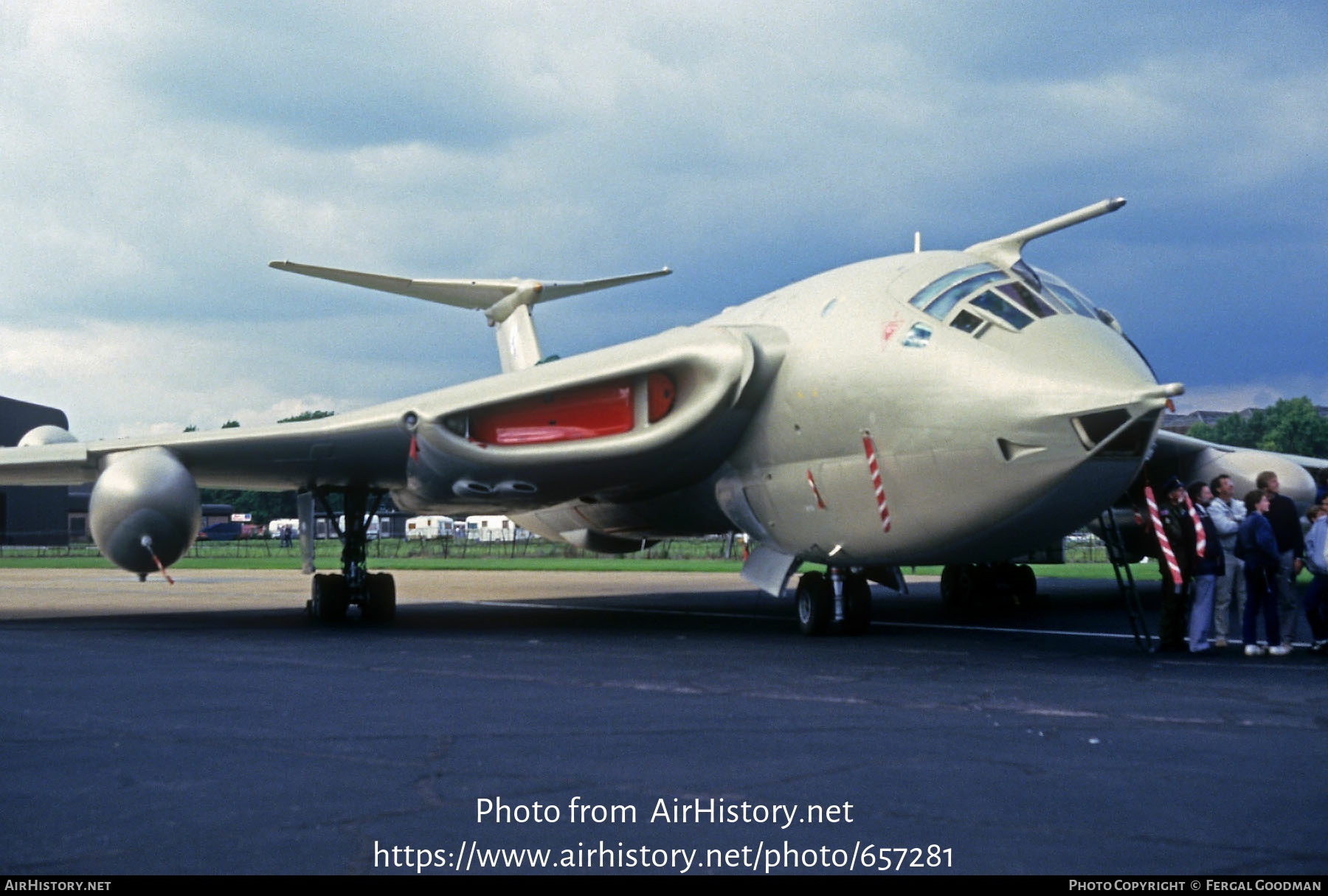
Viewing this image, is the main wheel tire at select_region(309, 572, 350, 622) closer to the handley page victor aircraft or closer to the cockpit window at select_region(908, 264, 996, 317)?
the handley page victor aircraft

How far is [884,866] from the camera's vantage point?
13.5 feet

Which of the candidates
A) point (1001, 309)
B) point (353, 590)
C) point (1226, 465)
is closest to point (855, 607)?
point (1001, 309)

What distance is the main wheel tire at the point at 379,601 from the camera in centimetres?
1739

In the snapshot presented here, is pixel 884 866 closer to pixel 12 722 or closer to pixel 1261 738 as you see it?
pixel 1261 738

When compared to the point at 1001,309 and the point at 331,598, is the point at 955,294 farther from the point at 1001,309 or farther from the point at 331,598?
the point at 331,598

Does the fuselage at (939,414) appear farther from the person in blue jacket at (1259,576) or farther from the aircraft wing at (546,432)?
the person in blue jacket at (1259,576)

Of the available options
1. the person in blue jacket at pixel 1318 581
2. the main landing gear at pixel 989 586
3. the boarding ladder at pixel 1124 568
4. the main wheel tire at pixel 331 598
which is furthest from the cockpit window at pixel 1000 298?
the main wheel tire at pixel 331 598

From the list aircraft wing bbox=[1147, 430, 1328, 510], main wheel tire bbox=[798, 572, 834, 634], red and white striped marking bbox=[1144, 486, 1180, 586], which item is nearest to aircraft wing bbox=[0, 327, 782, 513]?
main wheel tire bbox=[798, 572, 834, 634]

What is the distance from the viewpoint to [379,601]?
17.5m

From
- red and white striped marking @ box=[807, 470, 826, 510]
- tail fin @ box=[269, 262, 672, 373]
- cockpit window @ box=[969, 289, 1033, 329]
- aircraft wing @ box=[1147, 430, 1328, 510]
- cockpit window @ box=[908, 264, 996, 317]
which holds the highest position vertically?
tail fin @ box=[269, 262, 672, 373]

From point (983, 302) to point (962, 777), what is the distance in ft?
21.6

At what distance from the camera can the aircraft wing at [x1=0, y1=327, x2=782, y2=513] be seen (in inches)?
504

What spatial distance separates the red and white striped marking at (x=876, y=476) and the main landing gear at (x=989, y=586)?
7388 mm

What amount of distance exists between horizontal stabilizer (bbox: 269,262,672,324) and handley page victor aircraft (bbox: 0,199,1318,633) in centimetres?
204
